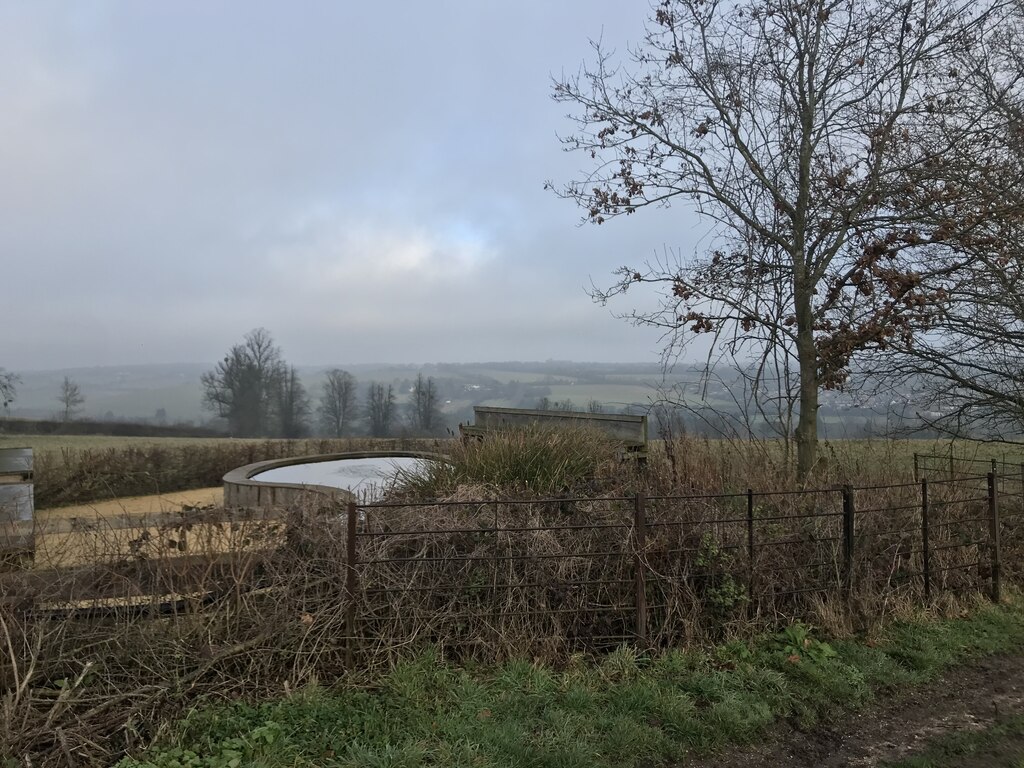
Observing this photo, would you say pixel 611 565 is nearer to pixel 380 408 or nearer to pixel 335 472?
pixel 335 472

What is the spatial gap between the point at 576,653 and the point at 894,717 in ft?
6.79

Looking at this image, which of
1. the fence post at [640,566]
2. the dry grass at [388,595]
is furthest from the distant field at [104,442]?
the fence post at [640,566]

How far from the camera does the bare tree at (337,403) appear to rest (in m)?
29.7

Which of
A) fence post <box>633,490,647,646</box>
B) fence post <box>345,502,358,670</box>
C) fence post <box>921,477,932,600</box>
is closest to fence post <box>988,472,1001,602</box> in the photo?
fence post <box>921,477,932,600</box>

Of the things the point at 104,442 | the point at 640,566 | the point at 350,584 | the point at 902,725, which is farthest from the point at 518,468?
the point at 104,442

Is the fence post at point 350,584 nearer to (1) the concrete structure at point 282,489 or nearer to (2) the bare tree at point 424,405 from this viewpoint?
(1) the concrete structure at point 282,489

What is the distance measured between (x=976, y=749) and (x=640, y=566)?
2192mm

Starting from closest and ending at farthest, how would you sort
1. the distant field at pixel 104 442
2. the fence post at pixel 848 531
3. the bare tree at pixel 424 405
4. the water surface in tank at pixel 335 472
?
the fence post at pixel 848 531
the water surface in tank at pixel 335 472
the distant field at pixel 104 442
the bare tree at pixel 424 405

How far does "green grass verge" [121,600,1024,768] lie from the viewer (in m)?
3.43

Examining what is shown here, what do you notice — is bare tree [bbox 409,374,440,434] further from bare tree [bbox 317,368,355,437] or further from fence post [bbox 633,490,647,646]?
fence post [bbox 633,490,647,646]

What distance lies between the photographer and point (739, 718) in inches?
153

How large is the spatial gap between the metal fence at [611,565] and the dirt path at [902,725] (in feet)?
3.49

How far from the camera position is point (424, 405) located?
2489cm

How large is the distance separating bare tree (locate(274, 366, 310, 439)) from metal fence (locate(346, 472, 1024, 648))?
2636 cm
